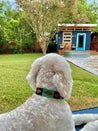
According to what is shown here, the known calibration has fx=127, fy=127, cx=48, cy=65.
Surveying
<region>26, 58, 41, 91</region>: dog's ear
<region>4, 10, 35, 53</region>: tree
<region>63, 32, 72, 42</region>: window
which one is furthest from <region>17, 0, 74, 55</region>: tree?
<region>26, 58, 41, 91</region>: dog's ear

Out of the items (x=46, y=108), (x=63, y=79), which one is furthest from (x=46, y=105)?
(x=63, y=79)

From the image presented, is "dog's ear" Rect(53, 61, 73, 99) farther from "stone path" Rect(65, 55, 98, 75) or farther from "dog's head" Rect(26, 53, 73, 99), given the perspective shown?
"stone path" Rect(65, 55, 98, 75)

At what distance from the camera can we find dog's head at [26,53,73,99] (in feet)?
2.67

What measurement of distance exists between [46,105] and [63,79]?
20 cm

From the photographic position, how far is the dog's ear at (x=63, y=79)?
0.80 metres

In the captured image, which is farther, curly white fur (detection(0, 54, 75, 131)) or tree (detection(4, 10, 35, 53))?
tree (detection(4, 10, 35, 53))

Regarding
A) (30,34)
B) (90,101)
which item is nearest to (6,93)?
(90,101)

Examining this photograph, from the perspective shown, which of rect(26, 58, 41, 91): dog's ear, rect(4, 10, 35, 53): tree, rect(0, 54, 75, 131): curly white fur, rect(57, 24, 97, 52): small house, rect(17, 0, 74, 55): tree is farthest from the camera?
rect(4, 10, 35, 53): tree

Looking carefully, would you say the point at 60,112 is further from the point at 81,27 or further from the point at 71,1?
the point at 81,27

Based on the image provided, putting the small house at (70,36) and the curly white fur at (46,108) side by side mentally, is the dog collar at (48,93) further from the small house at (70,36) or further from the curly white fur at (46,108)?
the small house at (70,36)

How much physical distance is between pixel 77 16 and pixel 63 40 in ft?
7.90

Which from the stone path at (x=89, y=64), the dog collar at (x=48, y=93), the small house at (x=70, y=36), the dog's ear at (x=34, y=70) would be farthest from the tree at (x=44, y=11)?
the dog collar at (x=48, y=93)

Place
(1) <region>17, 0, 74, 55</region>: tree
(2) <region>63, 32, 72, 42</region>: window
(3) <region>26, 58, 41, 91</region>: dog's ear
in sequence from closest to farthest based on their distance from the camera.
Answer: (3) <region>26, 58, 41, 91</region>: dog's ear
(1) <region>17, 0, 74, 55</region>: tree
(2) <region>63, 32, 72, 42</region>: window

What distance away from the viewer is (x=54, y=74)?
0.85 meters
